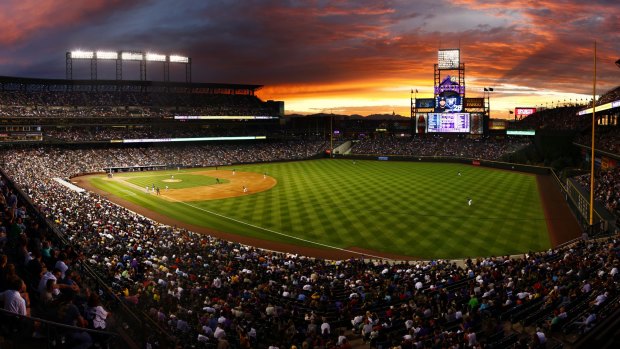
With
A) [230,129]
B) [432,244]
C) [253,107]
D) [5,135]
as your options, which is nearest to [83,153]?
[5,135]

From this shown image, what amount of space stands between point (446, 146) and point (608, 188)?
175 feet

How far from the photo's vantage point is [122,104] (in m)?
86.8

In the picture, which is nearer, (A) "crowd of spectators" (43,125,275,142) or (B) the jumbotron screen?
(A) "crowd of spectators" (43,125,275,142)

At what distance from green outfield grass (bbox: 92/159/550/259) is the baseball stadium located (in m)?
0.25

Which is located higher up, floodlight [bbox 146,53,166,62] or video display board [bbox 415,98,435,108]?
floodlight [bbox 146,53,166,62]

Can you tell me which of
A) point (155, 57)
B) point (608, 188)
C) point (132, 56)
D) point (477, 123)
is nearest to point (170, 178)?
point (155, 57)

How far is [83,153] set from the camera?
244 ft

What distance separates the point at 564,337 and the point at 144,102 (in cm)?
8944

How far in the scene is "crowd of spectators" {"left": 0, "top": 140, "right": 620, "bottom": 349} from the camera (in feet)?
35.9

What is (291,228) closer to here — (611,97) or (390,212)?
(390,212)

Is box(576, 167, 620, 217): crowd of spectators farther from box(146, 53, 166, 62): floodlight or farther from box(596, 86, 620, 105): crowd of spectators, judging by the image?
box(146, 53, 166, 62): floodlight

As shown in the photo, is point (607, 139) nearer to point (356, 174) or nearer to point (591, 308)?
point (356, 174)

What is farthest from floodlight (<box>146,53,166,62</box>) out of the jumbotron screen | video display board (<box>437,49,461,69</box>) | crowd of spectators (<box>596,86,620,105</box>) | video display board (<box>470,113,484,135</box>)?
crowd of spectators (<box>596,86,620,105</box>)

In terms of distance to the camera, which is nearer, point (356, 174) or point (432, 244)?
point (432, 244)
